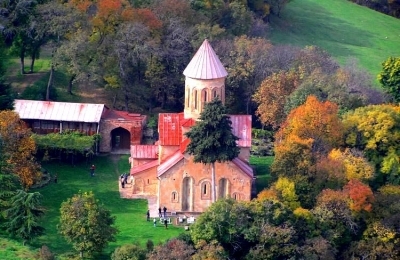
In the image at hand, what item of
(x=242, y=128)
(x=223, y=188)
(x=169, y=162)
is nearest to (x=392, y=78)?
(x=242, y=128)

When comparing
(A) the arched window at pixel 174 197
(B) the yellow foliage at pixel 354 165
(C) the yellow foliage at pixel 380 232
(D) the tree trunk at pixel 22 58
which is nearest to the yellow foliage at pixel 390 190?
(B) the yellow foliage at pixel 354 165

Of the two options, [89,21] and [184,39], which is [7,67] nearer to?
[89,21]

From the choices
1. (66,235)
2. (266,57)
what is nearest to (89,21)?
(266,57)

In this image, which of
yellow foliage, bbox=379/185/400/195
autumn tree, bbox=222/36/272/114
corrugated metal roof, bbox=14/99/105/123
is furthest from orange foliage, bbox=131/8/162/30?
yellow foliage, bbox=379/185/400/195

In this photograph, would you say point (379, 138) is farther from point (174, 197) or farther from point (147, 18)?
point (147, 18)

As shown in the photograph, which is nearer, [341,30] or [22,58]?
[22,58]

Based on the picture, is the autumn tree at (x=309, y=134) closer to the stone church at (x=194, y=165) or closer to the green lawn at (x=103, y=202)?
the stone church at (x=194, y=165)
